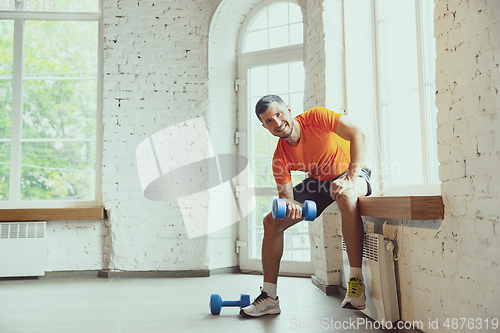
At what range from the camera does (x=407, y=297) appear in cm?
202

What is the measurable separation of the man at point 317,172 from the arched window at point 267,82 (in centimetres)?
144

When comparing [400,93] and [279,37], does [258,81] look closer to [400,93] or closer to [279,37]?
[279,37]

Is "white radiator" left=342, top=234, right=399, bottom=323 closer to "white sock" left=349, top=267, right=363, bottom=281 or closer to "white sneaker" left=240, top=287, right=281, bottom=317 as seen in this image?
"white sock" left=349, top=267, right=363, bottom=281

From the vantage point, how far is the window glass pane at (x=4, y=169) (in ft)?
13.8

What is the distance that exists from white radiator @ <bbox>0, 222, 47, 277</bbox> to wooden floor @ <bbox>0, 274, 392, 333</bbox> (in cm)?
12

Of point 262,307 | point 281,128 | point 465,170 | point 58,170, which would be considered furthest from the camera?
point 58,170

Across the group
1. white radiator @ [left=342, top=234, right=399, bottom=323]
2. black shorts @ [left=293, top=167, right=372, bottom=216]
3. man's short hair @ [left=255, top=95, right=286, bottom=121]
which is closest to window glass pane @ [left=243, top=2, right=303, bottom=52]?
man's short hair @ [left=255, top=95, right=286, bottom=121]

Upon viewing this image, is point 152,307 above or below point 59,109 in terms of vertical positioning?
below

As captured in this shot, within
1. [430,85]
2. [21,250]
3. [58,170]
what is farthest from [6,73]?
[430,85]

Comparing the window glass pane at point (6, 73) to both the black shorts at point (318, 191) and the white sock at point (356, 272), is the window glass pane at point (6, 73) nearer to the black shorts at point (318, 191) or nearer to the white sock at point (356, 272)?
the black shorts at point (318, 191)

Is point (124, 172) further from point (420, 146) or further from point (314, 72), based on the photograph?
point (420, 146)

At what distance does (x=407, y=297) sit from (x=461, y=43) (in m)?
1.29

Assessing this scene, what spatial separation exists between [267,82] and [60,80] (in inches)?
92.7

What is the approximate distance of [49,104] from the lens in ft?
14.1
